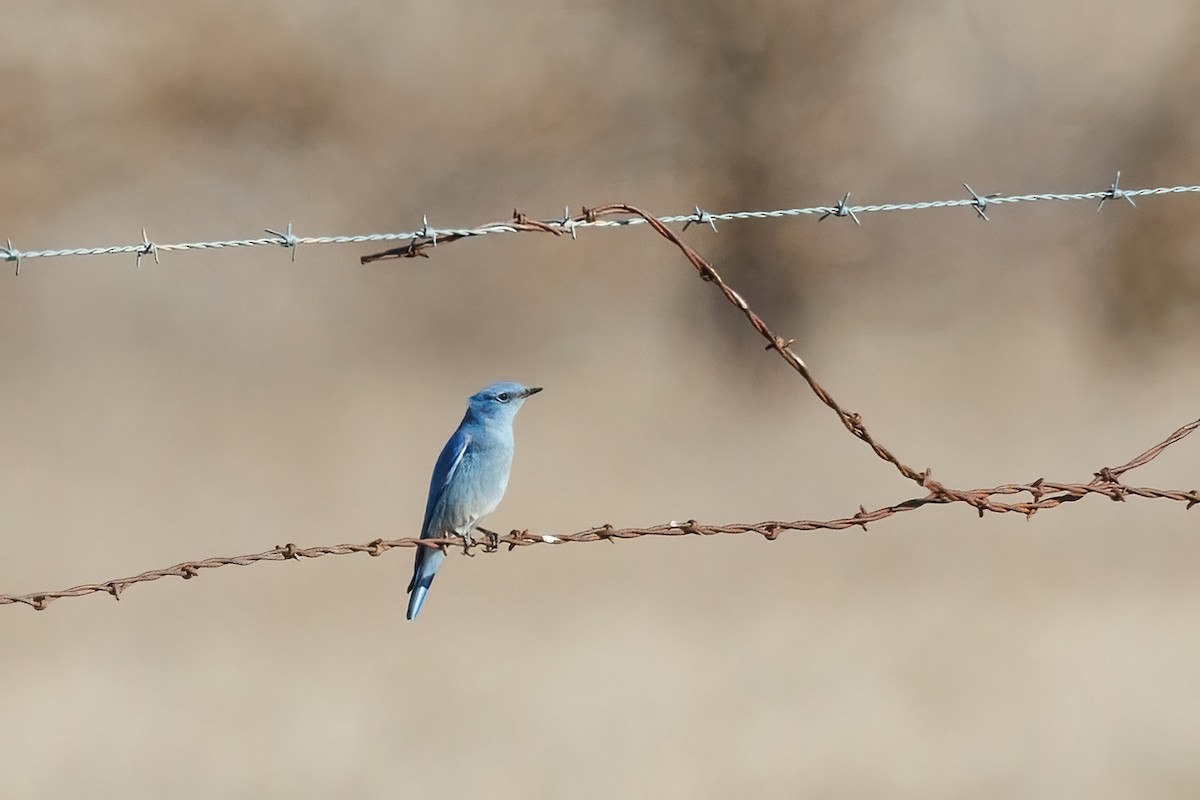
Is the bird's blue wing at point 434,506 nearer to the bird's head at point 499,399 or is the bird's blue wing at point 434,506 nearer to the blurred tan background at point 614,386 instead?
the bird's head at point 499,399

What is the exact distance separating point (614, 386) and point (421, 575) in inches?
178

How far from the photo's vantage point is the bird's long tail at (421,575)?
501 centimetres

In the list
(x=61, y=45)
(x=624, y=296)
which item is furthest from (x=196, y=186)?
(x=624, y=296)

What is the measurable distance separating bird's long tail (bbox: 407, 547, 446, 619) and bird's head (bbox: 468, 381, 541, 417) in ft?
1.81

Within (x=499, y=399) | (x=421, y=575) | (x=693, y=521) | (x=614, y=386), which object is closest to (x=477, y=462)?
(x=499, y=399)

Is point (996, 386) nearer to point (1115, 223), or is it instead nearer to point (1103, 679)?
point (1115, 223)

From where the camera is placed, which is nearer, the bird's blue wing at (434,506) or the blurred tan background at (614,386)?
the bird's blue wing at (434,506)

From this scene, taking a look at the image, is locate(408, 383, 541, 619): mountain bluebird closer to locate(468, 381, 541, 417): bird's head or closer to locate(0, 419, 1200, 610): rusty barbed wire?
locate(468, 381, 541, 417): bird's head

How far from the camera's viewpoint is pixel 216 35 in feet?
29.0

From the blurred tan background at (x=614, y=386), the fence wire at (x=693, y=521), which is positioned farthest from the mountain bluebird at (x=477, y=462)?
the blurred tan background at (x=614, y=386)

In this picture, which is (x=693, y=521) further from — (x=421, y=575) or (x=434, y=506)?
(x=421, y=575)

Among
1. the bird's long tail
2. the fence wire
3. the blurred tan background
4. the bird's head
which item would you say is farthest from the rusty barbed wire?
the blurred tan background

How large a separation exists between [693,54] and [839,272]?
182 centimetres

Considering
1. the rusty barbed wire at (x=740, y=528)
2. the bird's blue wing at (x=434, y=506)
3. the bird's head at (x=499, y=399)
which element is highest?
the bird's head at (x=499, y=399)
